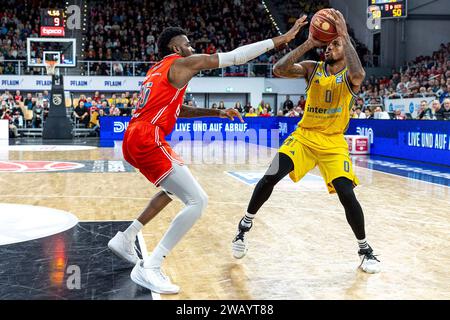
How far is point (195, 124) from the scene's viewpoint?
23094 millimetres

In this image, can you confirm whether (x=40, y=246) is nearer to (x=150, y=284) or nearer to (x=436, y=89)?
(x=150, y=284)

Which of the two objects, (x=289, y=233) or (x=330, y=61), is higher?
(x=330, y=61)

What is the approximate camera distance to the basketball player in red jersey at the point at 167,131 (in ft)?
13.3

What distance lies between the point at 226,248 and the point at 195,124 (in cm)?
1794

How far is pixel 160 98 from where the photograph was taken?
4.18m

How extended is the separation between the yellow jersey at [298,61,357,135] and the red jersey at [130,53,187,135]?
1.27 m

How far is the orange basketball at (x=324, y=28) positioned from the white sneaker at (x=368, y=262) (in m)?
1.74

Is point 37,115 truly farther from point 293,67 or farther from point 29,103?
point 293,67

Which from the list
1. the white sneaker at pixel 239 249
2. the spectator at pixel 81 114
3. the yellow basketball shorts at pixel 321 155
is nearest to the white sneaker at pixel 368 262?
the yellow basketball shorts at pixel 321 155

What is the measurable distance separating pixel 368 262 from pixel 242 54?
6.30ft

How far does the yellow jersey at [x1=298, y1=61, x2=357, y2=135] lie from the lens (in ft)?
15.8

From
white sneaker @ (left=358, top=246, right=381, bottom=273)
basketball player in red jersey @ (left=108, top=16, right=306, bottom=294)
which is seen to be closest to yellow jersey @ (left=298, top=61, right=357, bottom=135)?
basketball player in red jersey @ (left=108, top=16, right=306, bottom=294)

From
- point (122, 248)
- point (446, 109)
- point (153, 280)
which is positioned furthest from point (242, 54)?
point (446, 109)

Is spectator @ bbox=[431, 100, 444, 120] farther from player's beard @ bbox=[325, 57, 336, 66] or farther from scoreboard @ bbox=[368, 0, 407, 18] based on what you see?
scoreboard @ bbox=[368, 0, 407, 18]
